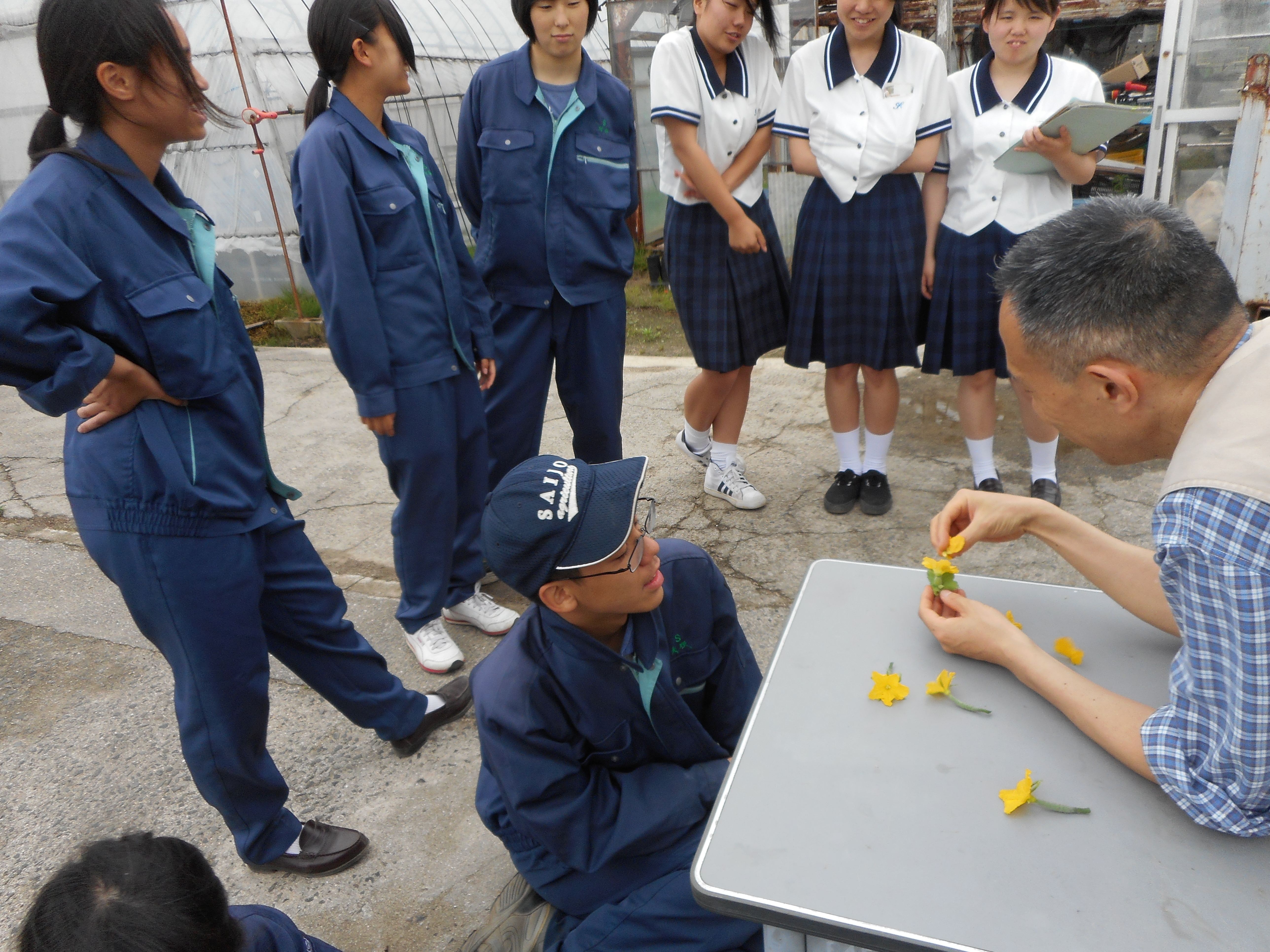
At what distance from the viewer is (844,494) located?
11.4 ft

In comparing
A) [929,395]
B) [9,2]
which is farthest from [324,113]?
[9,2]

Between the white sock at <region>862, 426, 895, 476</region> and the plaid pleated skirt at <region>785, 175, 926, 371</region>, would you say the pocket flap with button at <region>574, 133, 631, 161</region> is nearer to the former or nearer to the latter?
the plaid pleated skirt at <region>785, 175, 926, 371</region>

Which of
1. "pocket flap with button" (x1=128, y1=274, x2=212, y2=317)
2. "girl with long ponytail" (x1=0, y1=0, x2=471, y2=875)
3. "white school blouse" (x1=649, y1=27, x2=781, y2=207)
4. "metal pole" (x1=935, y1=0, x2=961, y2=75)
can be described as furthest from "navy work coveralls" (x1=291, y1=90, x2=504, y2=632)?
"metal pole" (x1=935, y1=0, x2=961, y2=75)

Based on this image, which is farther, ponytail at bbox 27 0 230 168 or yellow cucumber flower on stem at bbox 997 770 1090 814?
ponytail at bbox 27 0 230 168

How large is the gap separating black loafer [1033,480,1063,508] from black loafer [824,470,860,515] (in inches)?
25.7

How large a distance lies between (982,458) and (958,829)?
2.58 meters

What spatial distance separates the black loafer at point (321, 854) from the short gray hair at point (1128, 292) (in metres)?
1.82

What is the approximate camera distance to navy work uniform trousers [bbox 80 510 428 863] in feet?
5.56

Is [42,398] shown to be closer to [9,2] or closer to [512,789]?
[512,789]

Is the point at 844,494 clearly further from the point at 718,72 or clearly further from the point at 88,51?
the point at 88,51

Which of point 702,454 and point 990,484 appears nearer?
point 990,484

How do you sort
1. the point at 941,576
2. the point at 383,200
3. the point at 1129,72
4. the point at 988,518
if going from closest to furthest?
1. the point at 941,576
2. the point at 988,518
3. the point at 383,200
4. the point at 1129,72

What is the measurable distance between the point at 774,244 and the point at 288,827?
8.50ft

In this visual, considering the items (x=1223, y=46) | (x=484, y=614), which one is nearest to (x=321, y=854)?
(x=484, y=614)
